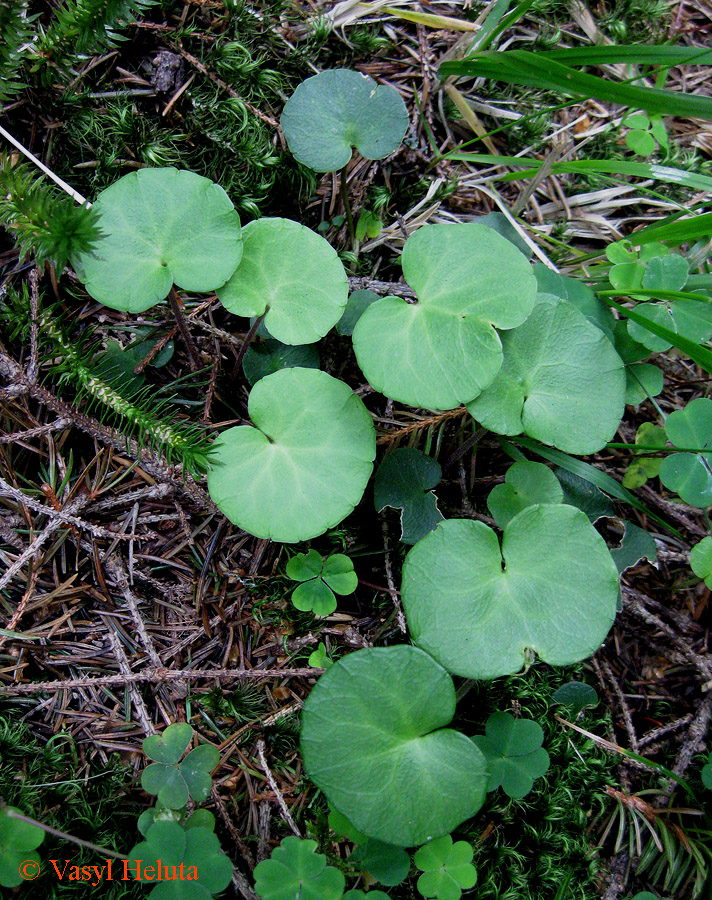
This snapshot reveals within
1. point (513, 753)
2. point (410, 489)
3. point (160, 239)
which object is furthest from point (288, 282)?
point (513, 753)

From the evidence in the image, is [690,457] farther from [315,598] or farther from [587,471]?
[315,598]

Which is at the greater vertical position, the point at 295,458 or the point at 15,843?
the point at 295,458

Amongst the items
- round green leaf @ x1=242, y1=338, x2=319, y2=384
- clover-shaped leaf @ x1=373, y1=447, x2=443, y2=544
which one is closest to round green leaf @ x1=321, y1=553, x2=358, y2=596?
clover-shaped leaf @ x1=373, y1=447, x2=443, y2=544

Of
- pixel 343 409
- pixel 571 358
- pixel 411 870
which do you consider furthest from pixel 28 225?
pixel 411 870

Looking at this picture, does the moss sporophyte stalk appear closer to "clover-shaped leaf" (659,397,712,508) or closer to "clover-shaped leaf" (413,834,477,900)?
"clover-shaped leaf" (413,834,477,900)

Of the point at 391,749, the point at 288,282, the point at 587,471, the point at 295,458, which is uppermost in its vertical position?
the point at 288,282

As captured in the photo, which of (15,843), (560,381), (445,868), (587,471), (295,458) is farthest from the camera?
(587,471)

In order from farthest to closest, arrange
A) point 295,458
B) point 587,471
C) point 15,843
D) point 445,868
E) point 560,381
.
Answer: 1. point 587,471
2. point 560,381
3. point 295,458
4. point 445,868
5. point 15,843

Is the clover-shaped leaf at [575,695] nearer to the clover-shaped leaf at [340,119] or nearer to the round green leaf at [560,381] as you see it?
the round green leaf at [560,381]
